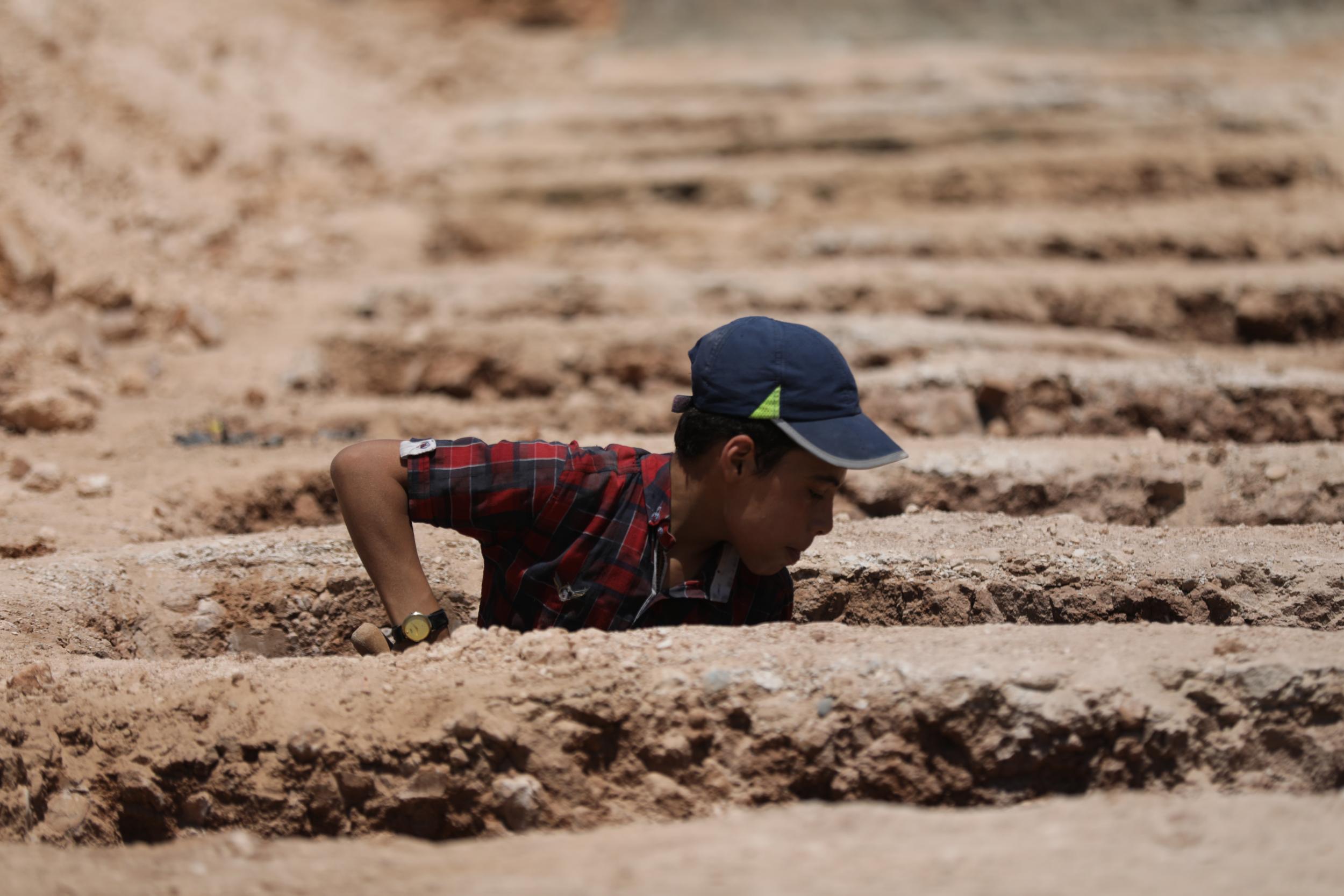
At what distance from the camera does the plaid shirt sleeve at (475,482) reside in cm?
218

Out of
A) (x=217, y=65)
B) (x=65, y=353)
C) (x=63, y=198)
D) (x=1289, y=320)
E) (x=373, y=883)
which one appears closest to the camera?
(x=373, y=883)

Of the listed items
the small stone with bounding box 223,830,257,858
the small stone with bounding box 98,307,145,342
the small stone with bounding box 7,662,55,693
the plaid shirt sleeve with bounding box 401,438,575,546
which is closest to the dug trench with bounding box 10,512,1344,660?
the small stone with bounding box 7,662,55,693

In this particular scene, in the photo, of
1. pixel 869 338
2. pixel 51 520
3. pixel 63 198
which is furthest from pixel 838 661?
pixel 63 198

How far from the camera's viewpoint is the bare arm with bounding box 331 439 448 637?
2.19 metres

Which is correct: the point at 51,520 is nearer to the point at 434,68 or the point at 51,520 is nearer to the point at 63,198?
the point at 63,198

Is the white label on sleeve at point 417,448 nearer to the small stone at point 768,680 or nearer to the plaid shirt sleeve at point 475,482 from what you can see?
the plaid shirt sleeve at point 475,482

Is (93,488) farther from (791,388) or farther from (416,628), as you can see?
(791,388)

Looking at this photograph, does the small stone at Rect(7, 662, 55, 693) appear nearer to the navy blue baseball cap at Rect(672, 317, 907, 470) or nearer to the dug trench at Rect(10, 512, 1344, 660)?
the dug trench at Rect(10, 512, 1344, 660)

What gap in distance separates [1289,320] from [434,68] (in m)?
5.78

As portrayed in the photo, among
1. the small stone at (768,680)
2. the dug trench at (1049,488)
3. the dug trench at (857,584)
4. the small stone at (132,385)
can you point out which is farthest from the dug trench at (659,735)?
the small stone at (132,385)

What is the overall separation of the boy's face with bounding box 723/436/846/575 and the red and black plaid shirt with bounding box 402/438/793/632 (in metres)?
0.14

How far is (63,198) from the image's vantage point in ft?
17.4

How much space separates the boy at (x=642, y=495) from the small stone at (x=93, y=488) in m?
1.58

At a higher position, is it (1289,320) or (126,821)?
(1289,320)
